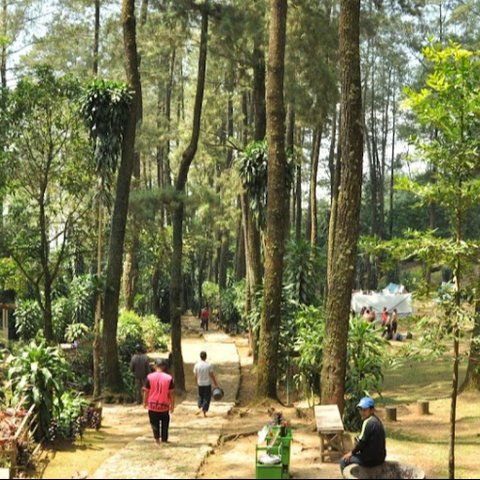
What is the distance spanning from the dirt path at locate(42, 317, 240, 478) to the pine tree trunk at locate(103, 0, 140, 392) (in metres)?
1.40

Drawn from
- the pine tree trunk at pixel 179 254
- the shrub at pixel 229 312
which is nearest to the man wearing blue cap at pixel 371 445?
the pine tree trunk at pixel 179 254

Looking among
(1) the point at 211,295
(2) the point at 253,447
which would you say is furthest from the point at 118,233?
(1) the point at 211,295

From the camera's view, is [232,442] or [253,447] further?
[232,442]

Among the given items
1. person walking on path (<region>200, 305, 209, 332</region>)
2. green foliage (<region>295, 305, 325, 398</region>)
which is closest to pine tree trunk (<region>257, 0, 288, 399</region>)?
green foliage (<region>295, 305, 325, 398</region>)

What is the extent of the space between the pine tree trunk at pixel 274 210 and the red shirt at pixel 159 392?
447cm

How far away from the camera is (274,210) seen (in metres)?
13.9

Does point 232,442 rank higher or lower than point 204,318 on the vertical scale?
higher

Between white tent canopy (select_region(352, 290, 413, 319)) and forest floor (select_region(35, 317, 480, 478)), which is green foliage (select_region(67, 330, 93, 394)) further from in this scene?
white tent canopy (select_region(352, 290, 413, 319))

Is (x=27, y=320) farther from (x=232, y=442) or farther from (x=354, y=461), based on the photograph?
(x=354, y=461)

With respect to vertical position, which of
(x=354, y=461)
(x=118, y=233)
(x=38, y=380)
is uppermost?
(x=118, y=233)

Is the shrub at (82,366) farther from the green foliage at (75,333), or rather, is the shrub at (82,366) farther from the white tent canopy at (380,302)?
the white tent canopy at (380,302)

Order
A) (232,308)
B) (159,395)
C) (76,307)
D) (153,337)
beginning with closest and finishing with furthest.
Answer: (159,395) < (153,337) < (76,307) < (232,308)

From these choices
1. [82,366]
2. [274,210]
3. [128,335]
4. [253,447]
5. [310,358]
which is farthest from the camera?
[128,335]

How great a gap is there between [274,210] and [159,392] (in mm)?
5461
